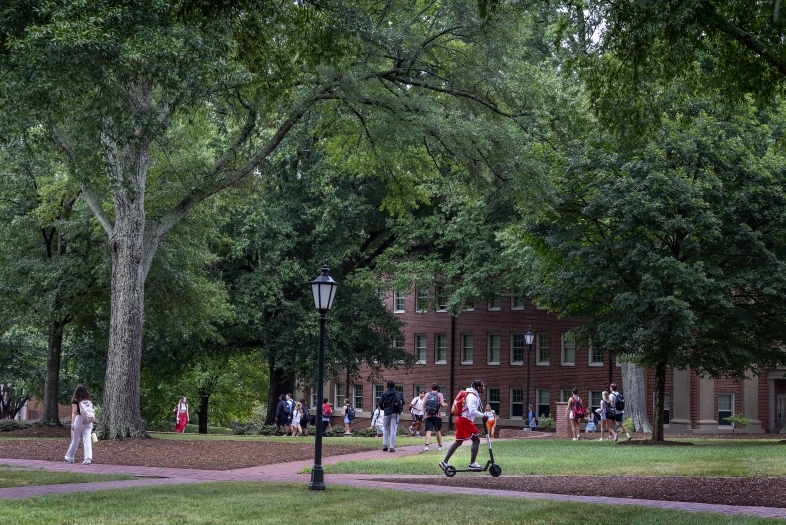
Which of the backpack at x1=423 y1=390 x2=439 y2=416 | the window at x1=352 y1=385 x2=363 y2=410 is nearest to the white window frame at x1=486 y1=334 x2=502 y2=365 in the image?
the window at x1=352 y1=385 x2=363 y2=410

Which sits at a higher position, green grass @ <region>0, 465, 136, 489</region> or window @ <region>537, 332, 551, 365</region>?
window @ <region>537, 332, 551, 365</region>

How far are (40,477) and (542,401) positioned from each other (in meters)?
42.7

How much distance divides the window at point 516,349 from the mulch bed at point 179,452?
1268 inches

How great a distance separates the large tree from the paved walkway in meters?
4.61

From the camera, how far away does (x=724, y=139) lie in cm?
2873

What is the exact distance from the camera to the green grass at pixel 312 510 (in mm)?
11516

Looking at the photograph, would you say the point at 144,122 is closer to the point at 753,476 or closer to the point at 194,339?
the point at 753,476

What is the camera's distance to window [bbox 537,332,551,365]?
5634 cm

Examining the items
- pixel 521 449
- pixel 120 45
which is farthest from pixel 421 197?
pixel 120 45

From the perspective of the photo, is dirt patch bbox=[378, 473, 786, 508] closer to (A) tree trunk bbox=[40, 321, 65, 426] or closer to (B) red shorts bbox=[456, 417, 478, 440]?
(B) red shorts bbox=[456, 417, 478, 440]

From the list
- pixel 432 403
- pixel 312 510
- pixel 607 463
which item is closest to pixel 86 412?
pixel 432 403

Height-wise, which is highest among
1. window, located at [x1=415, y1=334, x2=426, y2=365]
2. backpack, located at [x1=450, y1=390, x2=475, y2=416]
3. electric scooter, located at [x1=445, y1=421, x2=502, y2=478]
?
window, located at [x1=415, y1=334, x2=426, y2=365]

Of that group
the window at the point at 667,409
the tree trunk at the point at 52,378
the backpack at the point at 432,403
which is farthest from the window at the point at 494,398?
the backpack at the point at 432,403

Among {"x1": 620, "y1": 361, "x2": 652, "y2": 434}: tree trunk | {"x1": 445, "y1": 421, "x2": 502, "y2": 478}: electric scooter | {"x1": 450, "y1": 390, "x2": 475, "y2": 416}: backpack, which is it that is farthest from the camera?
{"x1": 620, "y1": 361, "x2": 652, "y2": 434}: tree trunk
